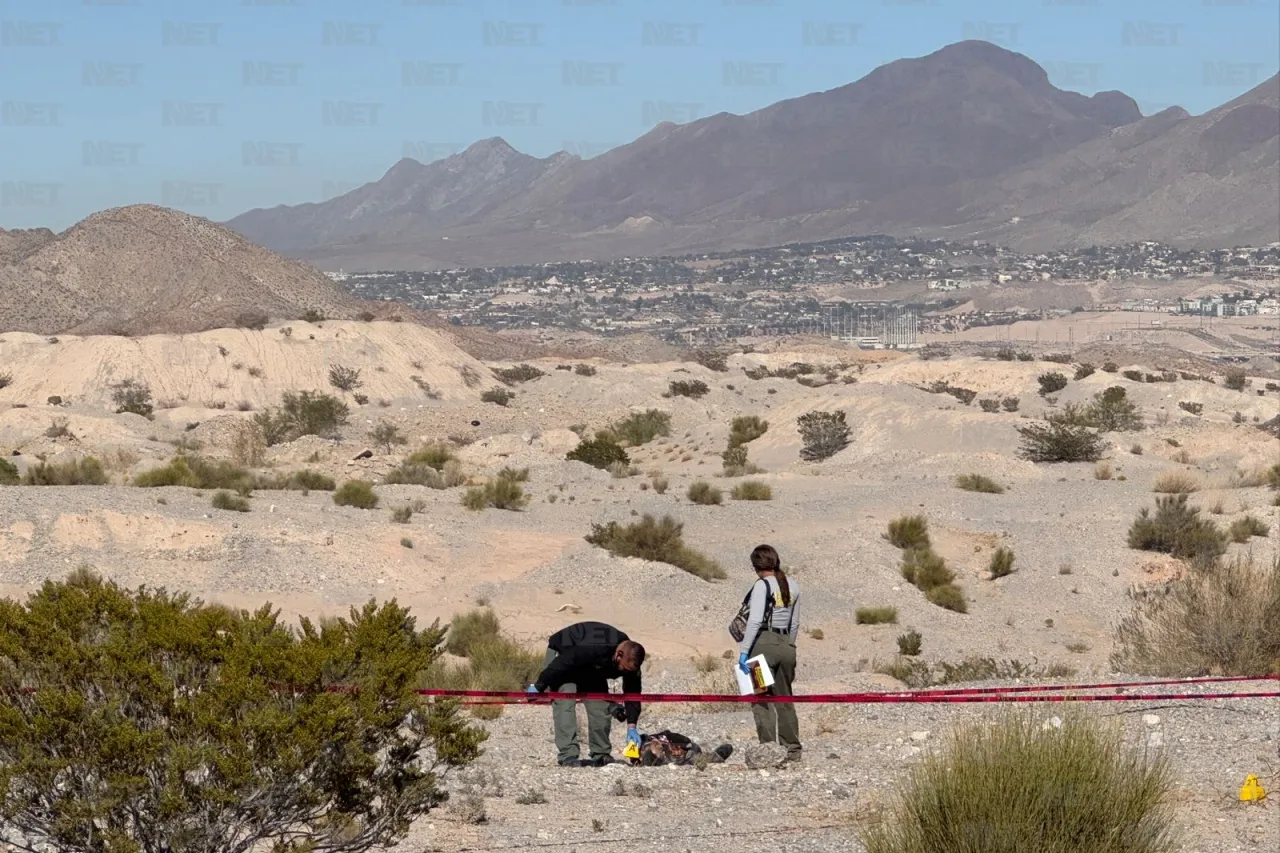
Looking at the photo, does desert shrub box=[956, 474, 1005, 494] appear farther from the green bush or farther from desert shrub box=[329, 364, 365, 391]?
desert shrub box=[329, 364, 365, 391]

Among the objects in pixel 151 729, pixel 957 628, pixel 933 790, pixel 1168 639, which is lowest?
pixel 957 628

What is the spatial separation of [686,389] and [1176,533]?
2801cm

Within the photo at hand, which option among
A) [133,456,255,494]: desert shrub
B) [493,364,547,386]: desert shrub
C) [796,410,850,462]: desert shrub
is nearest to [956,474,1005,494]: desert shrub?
[796,410,850,462]: desert shrub

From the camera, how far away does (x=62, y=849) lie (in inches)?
214

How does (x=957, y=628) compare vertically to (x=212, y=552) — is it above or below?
below

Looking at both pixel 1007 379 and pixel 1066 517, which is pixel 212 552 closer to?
pixel 1066 517

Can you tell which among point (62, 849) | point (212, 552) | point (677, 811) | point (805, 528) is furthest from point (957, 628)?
point (62, 849)

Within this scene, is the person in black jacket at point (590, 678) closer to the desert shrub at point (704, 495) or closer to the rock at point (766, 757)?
the rock at point (766, 757)

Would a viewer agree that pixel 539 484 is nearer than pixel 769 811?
No

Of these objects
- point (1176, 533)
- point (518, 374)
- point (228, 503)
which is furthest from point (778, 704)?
point (518, 374)

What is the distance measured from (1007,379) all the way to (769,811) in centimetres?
4263

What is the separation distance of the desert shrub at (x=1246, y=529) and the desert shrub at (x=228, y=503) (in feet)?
44.7

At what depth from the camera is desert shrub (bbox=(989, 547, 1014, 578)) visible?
19.8 meters

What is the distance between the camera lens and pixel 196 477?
22.3m
